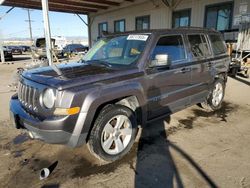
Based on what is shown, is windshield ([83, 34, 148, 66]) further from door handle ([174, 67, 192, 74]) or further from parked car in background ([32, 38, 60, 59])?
parked car in background ([32, 38, 60, 59])

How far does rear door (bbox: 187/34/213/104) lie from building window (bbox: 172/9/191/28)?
9.31 metres

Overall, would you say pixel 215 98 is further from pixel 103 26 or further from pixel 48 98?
pixel 103 26

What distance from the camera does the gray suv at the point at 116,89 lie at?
276cm

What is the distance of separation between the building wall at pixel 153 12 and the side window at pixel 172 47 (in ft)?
27.9

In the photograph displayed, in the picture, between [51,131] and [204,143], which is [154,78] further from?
[51,131]

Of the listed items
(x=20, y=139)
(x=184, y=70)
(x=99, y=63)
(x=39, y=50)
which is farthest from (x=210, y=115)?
(x=39, y=50)

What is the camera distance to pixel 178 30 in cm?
421

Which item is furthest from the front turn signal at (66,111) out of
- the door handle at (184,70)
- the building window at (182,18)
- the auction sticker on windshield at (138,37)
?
the building window at (182,18)

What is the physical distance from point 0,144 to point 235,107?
17.7ft

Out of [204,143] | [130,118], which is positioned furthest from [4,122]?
[204,143]

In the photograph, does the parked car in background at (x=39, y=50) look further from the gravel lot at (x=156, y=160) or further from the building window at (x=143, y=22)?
the gravel lot at (x=156, y=160)

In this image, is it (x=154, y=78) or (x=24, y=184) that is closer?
(x=24, y=184)

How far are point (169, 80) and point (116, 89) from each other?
1215mm

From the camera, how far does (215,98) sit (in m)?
5.45
